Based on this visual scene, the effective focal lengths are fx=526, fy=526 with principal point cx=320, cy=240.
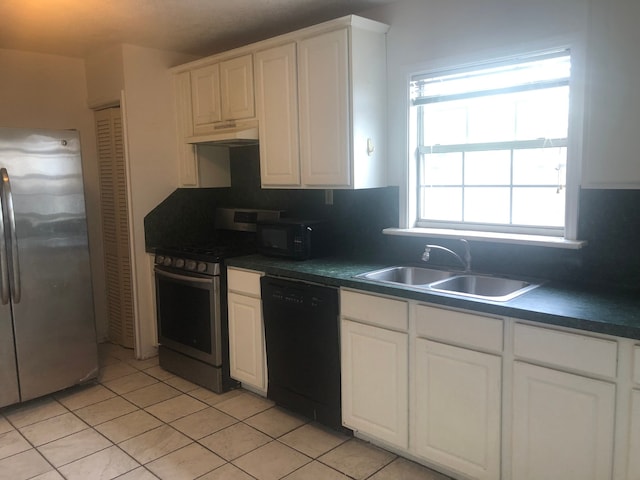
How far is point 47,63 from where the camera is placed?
398cm

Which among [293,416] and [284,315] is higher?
[284,315]

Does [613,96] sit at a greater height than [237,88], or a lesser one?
lesser

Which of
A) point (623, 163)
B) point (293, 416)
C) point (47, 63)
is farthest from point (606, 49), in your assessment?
point (47, 63)

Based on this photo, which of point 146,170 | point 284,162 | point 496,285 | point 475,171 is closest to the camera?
point 496,285

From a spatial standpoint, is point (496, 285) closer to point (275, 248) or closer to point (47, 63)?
point (275, 248)

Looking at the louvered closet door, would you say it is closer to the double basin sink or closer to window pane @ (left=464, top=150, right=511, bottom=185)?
the double basin sink

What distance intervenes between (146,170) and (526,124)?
2.68m

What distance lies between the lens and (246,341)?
3.31 meters

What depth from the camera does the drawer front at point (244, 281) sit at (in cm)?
318

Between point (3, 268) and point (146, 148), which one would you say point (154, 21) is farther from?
point (3, 268)

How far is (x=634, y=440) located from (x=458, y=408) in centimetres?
68

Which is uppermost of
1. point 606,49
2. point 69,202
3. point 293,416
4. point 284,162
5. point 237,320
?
point 606,49

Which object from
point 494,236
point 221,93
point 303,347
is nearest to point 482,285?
point 494,236

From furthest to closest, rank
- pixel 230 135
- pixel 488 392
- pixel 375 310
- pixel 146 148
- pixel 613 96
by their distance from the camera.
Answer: pixel 146 148 < pixel 230 135 < pixel 375 310 < pixel 488 392 < pixel 613 96
